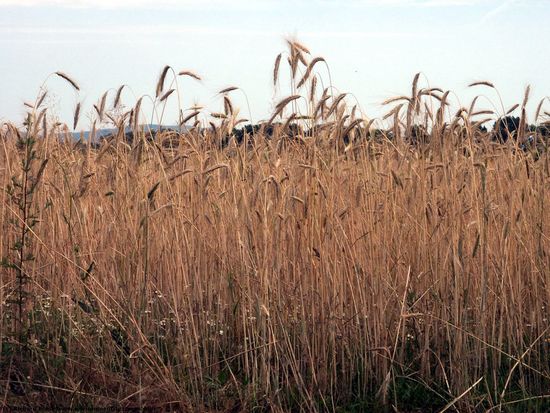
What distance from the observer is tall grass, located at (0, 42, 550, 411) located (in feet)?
11.4

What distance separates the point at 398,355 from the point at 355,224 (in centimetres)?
70

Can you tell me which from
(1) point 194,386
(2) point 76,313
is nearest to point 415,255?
(1) point 194,386

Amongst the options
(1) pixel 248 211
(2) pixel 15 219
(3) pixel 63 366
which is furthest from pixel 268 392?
(2) pixel 15 219

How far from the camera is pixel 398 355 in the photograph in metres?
3.67

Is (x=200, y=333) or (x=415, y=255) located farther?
(x=415, y=255)

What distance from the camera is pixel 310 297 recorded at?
3576 mm

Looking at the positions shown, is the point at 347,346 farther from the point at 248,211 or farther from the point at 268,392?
the point at 248,211

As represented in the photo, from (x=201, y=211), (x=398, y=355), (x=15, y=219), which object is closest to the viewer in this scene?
(x=398, y=355)

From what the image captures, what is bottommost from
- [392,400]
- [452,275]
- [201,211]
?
[392,400]

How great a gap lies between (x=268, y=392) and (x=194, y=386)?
320 mm

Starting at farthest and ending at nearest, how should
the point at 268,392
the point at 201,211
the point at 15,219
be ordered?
the point at 15,219
the point at 201,211
the point at 268,392

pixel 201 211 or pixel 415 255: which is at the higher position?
pixel 201 211

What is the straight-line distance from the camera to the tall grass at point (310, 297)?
3461 mm

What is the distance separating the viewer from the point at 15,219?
14.8ft
